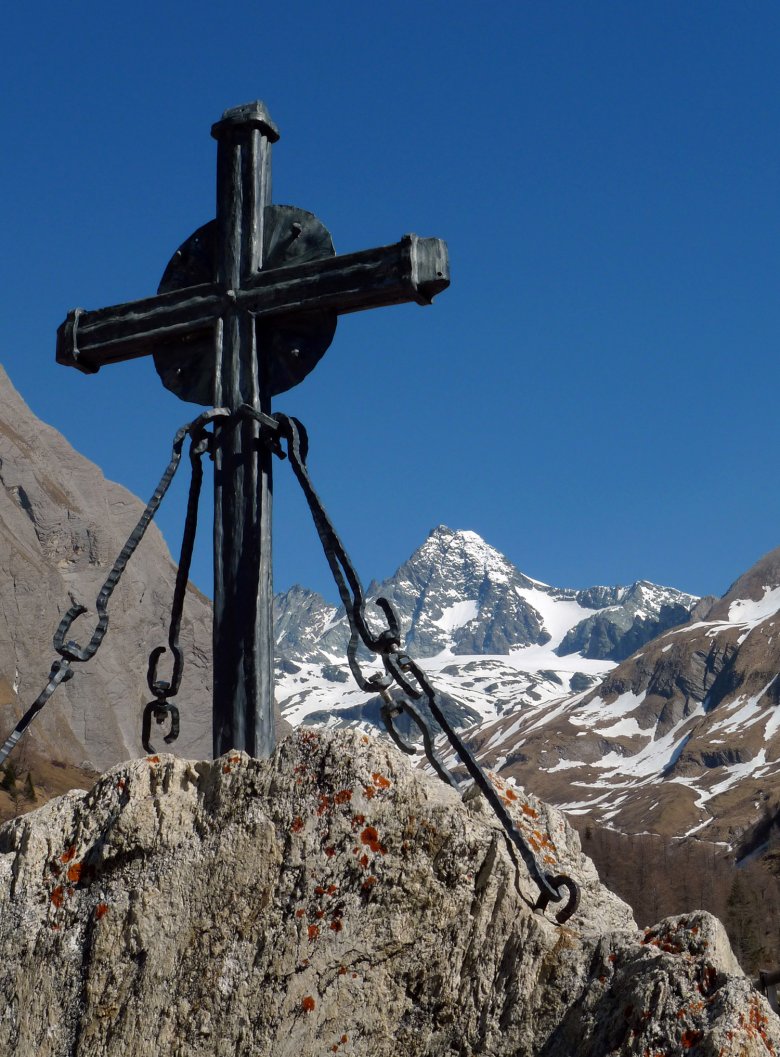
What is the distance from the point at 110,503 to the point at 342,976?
17430 cm

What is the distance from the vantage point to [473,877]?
581cm

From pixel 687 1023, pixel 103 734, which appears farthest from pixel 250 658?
pixel 103 734

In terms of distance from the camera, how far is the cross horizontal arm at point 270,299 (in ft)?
23.0

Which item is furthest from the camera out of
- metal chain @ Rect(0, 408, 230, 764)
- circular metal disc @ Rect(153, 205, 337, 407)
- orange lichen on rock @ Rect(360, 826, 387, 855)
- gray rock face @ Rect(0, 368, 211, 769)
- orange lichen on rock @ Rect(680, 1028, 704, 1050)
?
gray rock face @ Rect(0, 368, 211, 769)

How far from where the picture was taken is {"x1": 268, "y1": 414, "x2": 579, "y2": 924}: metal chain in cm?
571

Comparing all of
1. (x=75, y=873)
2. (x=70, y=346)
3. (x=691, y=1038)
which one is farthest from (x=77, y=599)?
(x=691, y=1038)

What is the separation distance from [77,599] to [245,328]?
470 ft

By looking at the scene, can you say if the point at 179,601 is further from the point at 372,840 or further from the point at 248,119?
the point at 248,119

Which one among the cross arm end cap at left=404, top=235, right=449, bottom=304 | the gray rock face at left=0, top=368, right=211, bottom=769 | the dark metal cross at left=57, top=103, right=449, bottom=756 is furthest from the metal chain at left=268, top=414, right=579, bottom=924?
the gray rock face at left=0, top=368, right=211, bottom=769

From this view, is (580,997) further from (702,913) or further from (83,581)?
(83,581)

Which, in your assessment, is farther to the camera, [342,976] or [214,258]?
[214,258]

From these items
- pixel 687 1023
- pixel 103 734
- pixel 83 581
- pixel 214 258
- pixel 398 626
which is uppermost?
pixel 83 581

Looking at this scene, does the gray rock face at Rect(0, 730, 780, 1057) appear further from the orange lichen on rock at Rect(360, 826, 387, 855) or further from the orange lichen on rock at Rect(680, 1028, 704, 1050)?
the orange lichen on rock at Rect(680, 1028, 704, 1050)

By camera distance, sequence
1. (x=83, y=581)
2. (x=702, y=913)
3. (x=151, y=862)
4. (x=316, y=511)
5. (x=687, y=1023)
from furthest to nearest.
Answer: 1. (x=83, y=581)
2. (x=316, y=511)
3. (x=151, y=862)
4. (x=702, y=913)
5. (x=687, y=1023)
